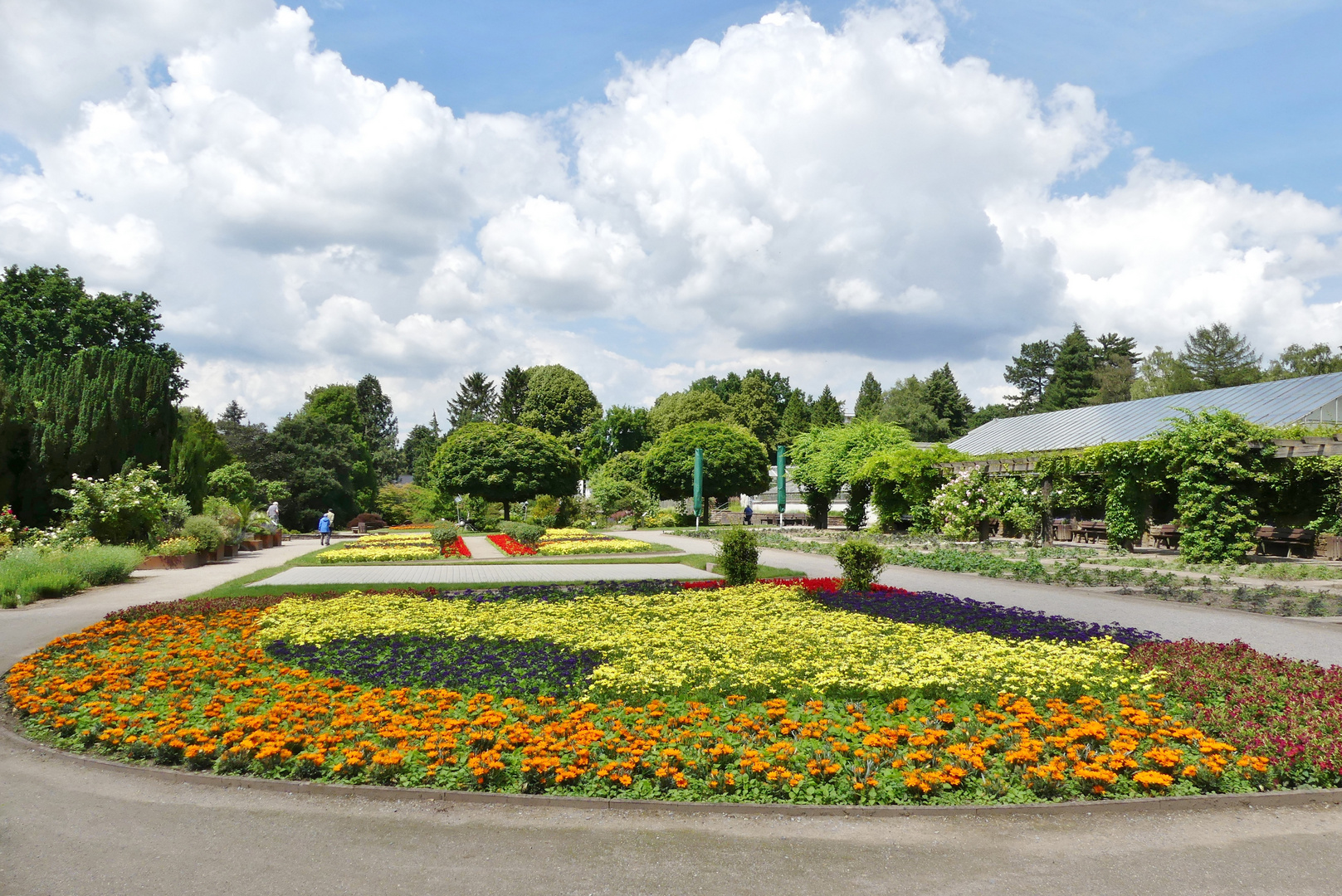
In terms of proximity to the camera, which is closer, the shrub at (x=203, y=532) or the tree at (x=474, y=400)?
the shrub at (x=203, y=532)

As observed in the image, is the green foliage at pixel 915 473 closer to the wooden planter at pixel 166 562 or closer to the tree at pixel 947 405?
the wooden planter at pixel 166 562

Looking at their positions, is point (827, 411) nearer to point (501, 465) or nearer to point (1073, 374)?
point (1073, 374)

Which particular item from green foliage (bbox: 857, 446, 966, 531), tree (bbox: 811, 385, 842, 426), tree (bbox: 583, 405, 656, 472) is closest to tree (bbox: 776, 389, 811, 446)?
tree (bbox: 811, 385, 842, 426)

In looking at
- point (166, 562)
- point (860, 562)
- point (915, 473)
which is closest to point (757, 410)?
point (915, 473)

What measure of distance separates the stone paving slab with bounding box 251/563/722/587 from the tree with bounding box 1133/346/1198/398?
51858mm

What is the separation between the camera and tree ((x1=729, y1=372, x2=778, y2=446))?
243 feet

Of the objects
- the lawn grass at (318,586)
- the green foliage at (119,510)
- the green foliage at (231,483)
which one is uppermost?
the green foliage at (231,483)

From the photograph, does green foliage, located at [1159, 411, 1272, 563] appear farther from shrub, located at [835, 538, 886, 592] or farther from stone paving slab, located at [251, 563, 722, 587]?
stone paving slab, located at [251, 563, 722, 587]

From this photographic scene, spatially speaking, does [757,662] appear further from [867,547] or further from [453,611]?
[867,547]

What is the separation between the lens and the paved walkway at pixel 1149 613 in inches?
369

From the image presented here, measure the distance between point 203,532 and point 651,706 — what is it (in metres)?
18.5

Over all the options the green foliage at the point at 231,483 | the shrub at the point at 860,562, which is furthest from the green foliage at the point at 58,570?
the green foliage at the point at 231,483

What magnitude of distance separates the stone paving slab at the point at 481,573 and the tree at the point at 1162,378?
2042 inches

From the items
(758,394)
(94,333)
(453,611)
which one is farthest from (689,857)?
(758,394)
